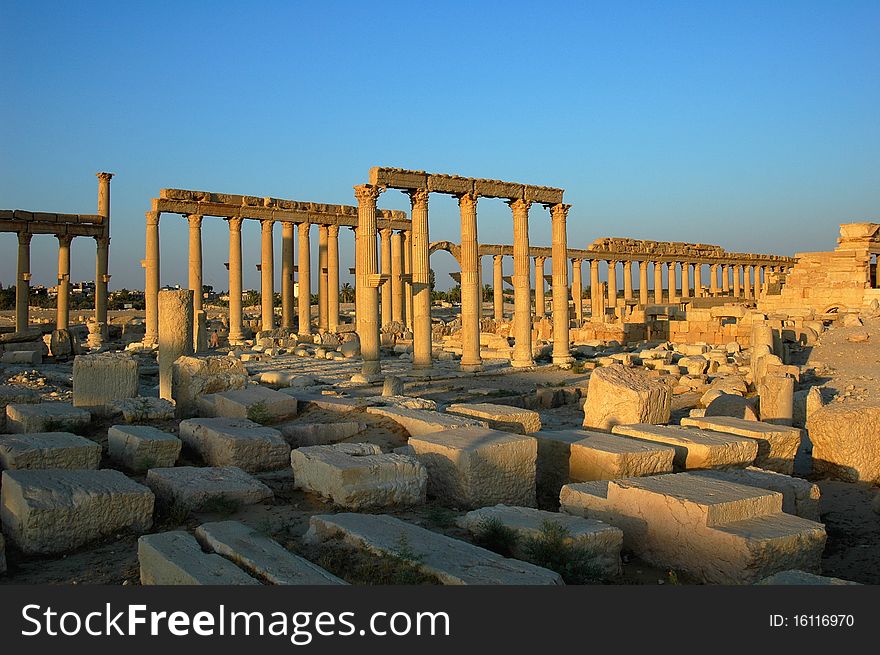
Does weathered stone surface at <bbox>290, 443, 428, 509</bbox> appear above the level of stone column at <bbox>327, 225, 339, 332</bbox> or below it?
below

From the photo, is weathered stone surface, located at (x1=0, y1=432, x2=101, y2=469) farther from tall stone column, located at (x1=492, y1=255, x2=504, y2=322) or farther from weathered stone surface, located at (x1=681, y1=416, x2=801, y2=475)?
tall stone column, located at (x1=492, y1=255, x2=504, y2=322)

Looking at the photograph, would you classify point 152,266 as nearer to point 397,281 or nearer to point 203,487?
point 397,281

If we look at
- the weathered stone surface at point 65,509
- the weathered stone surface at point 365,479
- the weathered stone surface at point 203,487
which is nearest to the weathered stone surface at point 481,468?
the weathered stone surface at point 365,479

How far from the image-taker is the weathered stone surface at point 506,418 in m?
10.3

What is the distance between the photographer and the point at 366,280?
20422mm

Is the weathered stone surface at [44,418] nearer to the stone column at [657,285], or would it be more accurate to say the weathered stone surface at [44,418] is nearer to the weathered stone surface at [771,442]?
the weathered stone surface at [771,442]

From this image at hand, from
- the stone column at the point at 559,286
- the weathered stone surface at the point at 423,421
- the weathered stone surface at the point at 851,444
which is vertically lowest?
the weathered stone surface at the point at 851,444

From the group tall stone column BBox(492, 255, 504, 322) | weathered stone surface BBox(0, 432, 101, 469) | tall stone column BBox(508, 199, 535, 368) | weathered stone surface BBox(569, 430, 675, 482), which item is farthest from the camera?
tall stone column BBox(492, 255, 504, 322)

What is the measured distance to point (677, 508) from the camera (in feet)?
20.7

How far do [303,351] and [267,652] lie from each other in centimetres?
2566

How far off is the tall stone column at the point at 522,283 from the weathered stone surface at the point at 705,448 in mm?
14861

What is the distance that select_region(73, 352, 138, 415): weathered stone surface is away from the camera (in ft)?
43.8

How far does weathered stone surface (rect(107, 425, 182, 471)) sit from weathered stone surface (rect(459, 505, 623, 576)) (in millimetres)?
4070

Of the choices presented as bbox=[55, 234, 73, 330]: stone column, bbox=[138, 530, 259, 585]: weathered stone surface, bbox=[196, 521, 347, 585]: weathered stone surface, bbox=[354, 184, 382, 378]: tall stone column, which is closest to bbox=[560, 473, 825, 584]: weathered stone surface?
bbox=[196, 521, 347, 585]: weathered stone surface
